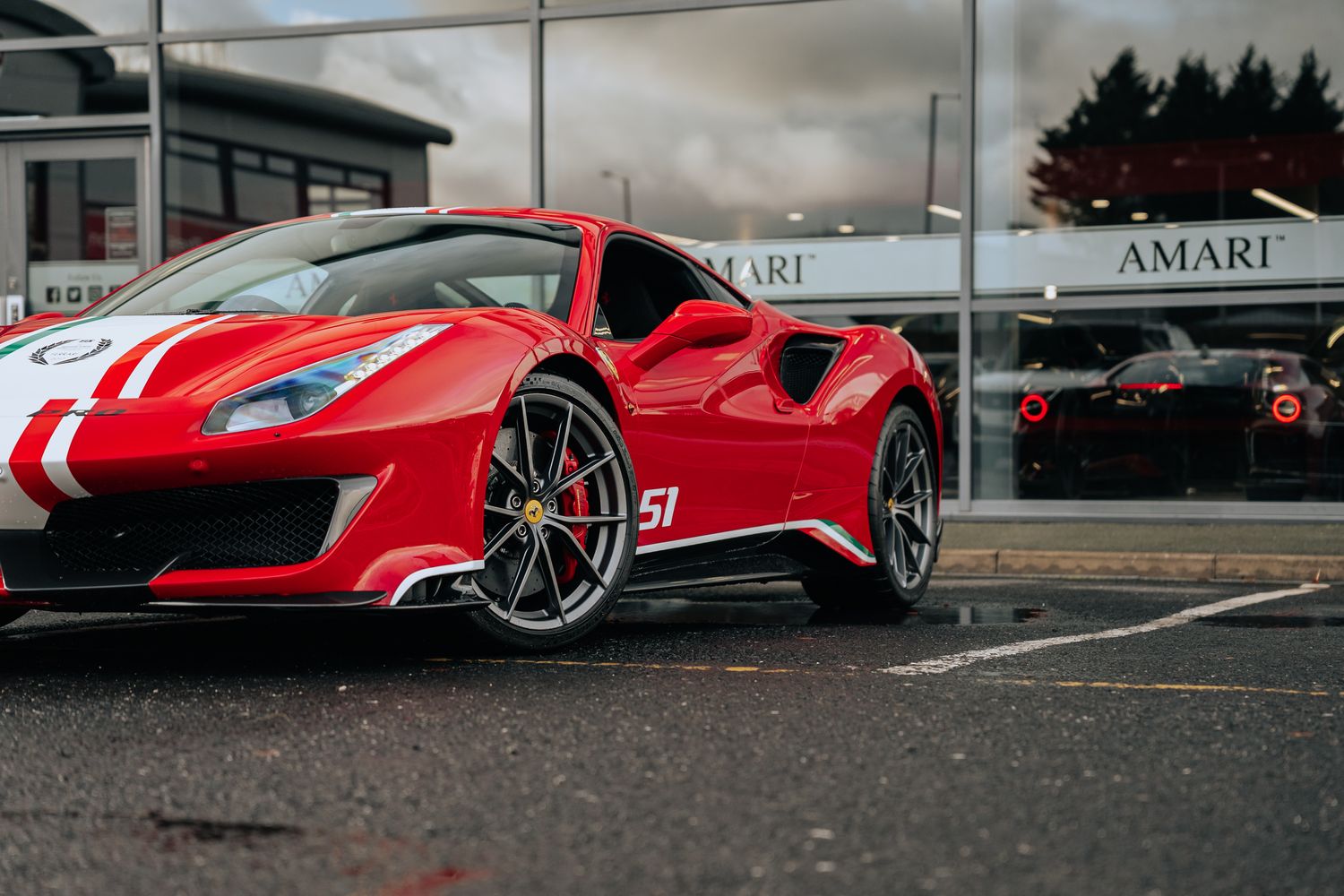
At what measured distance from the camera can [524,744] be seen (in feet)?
10.4

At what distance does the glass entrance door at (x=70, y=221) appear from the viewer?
11742mm

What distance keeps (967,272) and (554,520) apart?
6.63 m

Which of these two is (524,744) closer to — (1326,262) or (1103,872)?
(1103,872)

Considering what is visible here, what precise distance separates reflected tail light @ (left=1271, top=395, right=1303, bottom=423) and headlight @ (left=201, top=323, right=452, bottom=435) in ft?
24.4

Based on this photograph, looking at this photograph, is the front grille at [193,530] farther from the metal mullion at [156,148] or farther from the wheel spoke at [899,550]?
the metal mullion at [156,148]

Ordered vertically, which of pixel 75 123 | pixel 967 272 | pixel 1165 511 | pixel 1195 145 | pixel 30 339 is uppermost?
pixel 75 123

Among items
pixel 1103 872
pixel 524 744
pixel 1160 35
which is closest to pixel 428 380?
pixel 524 744

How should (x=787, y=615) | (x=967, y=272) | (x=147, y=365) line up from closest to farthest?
(x=147, y=365), (x=787, y=615), (x=967, y=272)

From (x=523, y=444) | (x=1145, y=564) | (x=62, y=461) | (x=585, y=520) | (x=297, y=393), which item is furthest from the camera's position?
(x=1145, y=564)

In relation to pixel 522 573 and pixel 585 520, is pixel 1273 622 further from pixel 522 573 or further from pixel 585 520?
pixel 522 573

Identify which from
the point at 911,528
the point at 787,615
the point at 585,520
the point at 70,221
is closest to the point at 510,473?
the point at 585,520

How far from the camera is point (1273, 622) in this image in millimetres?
5668

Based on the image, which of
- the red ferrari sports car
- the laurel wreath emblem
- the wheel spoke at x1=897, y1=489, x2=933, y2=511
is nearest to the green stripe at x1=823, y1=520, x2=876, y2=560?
the red ferrari sports car

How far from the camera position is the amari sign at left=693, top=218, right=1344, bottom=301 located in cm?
998
